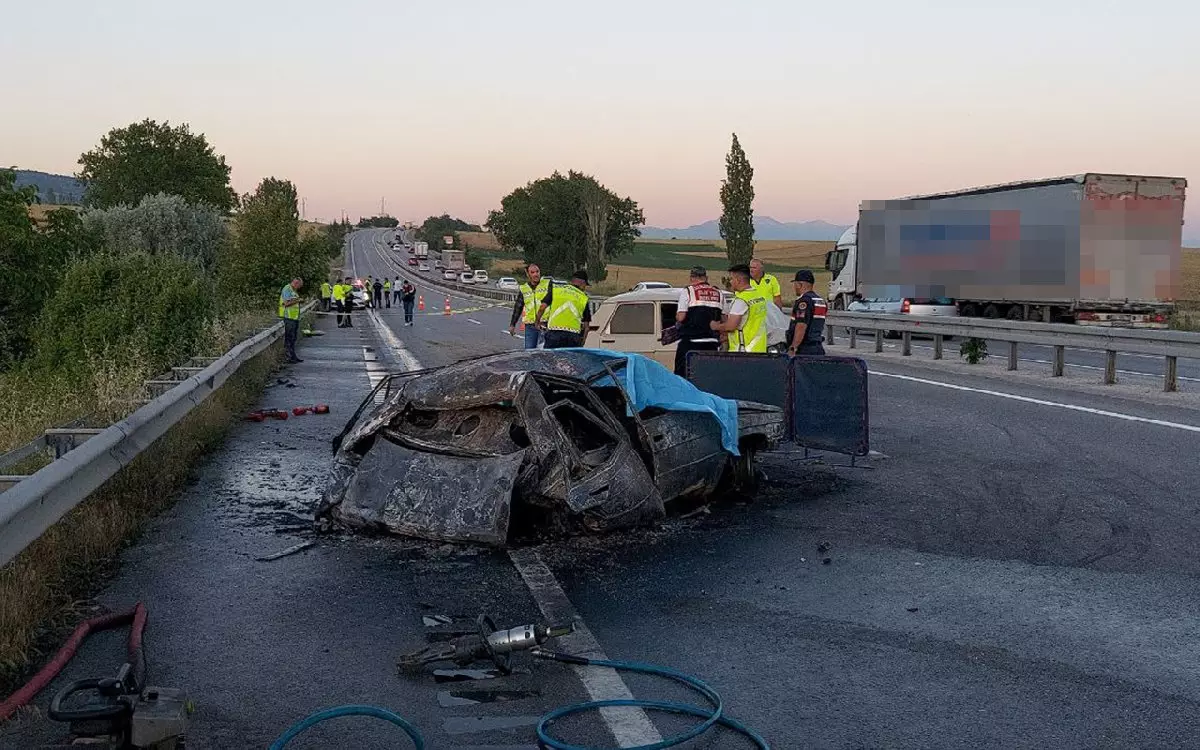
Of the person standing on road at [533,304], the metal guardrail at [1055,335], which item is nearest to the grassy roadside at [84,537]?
the person standing on road at [533,304]

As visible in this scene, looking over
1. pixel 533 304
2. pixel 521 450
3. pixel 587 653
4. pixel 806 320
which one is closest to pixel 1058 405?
pixel 806 320

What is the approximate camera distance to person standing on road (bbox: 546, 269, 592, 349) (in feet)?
48.5

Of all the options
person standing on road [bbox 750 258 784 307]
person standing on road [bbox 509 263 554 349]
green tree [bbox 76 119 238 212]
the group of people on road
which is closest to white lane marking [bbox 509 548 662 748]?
the group of people on road

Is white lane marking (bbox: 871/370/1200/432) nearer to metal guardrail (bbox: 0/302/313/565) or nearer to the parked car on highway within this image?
metal guardrail (bbox: 0/302/313/565)

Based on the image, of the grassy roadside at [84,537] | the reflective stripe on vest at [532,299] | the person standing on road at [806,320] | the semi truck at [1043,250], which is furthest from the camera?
the semi truck at [1043,250]

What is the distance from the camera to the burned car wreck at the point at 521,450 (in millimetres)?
6777

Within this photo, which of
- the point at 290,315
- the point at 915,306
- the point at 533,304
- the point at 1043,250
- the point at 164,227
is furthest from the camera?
the point at 164,227

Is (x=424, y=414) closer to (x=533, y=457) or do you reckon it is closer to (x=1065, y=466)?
(x=533, y=457)

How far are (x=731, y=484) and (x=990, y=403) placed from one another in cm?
675

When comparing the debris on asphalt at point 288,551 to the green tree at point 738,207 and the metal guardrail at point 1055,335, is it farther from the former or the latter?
the green tree at point 738,207

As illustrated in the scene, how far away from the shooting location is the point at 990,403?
14273 mm

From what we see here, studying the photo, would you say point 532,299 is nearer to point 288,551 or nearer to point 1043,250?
point 288,551

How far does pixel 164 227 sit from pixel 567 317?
4660 centimetres

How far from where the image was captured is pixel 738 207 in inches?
2402
